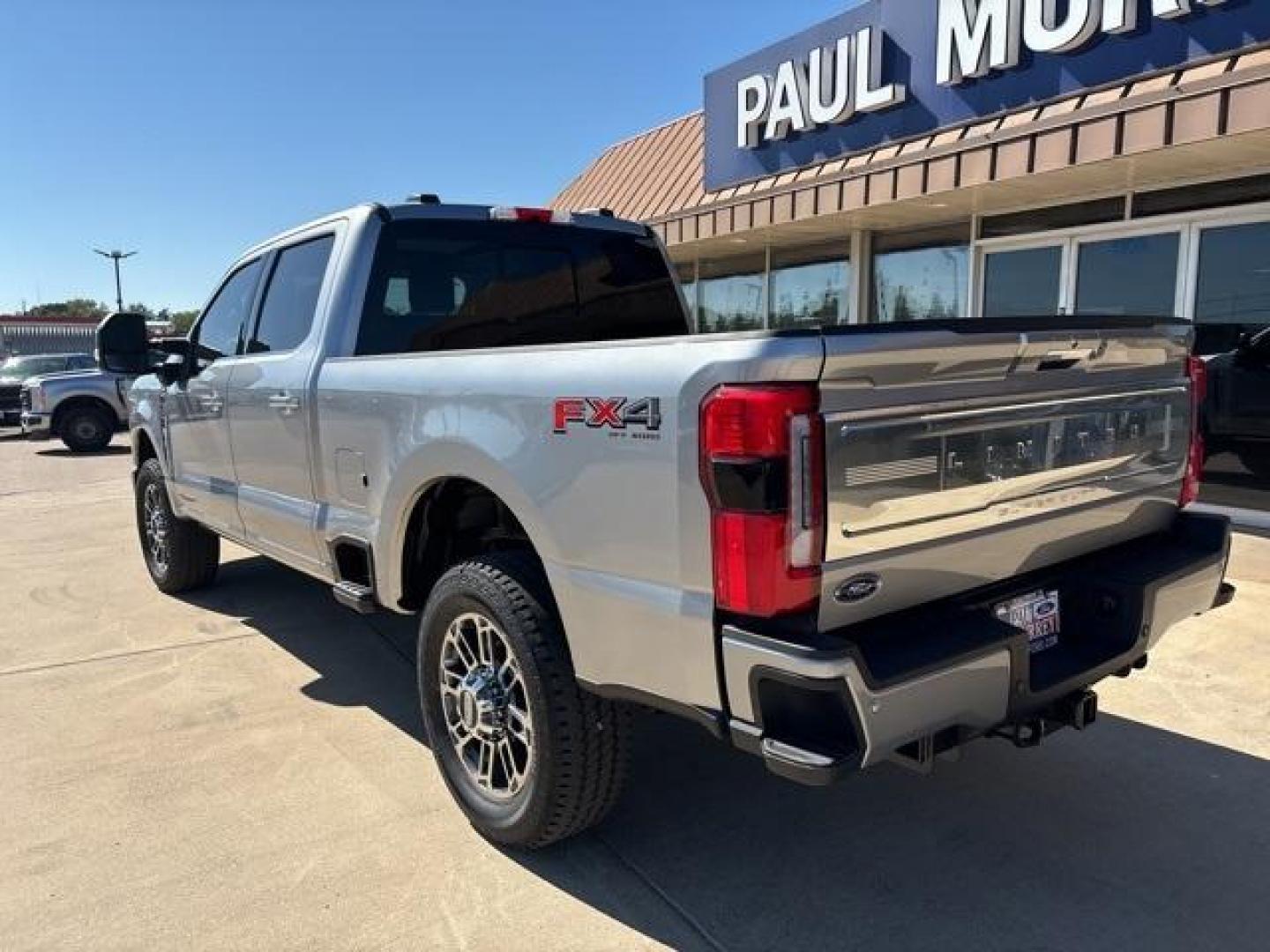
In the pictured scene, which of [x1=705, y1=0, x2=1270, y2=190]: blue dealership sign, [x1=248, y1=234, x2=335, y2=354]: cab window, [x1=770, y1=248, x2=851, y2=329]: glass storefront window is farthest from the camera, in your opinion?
[x1=770, y1=248, x2=851, y2=329]: glass storefront window

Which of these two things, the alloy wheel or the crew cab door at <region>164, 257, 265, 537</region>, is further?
the crew cab door at <region>164, 257, 265, 537</region>

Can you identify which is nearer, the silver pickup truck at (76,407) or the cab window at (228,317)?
the cab window at (228,317)

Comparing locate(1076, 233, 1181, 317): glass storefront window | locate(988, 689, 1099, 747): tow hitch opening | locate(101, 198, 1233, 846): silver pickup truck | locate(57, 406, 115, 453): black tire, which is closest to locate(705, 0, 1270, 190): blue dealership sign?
locate(1076, 233, 1181, 317): glass storefront window

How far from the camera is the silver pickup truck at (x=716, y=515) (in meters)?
2.09

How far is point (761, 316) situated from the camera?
1267 centimetres

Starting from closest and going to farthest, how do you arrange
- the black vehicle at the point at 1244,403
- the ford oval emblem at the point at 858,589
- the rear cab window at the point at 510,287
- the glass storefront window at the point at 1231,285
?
the ford oval emblem at the point at 858,589
the rear cab window at the point at 510,287
the black vehicle at the point at 1244,403
the glass storefront window at the point at 1231,285

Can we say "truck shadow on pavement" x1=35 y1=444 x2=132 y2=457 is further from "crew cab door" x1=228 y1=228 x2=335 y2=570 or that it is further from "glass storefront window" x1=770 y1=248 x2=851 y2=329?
"crew cab door" x1=228 y1=228 x2=335 y2=570

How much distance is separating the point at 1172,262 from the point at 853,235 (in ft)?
12.2

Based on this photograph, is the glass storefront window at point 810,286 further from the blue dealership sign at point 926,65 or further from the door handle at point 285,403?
the door handle at point 285,403

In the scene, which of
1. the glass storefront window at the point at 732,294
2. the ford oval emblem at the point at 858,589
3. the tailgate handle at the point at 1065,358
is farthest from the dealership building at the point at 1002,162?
the ford oval emblem at the point at 858,589

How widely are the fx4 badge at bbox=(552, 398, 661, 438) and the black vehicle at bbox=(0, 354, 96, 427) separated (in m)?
20.7

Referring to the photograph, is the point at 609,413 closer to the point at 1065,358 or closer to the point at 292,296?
the point at 1065,358

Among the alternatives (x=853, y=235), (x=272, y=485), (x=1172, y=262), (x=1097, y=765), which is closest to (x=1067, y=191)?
(x=1172, y=262)

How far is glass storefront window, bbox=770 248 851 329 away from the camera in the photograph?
1133 centimetres
